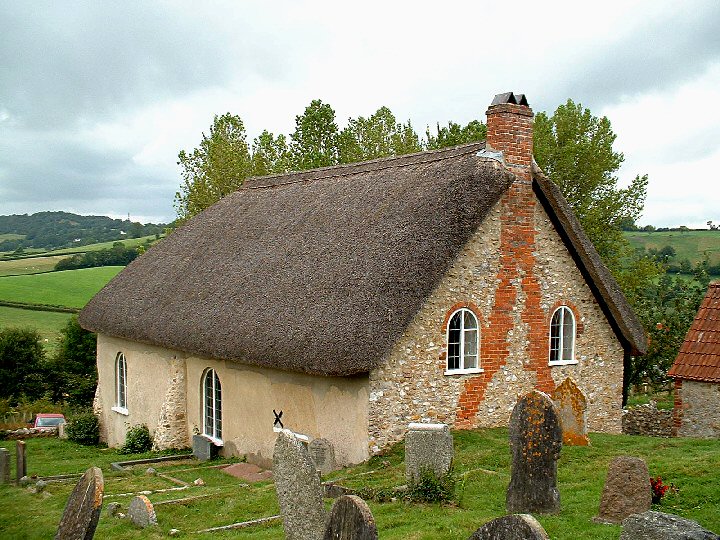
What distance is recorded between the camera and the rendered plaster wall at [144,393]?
2055 centimetres

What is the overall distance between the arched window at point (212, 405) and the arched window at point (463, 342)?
655 centimetres

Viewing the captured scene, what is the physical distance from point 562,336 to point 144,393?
39.6 feet

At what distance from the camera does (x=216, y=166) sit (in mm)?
35438

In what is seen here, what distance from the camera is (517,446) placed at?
10047mm

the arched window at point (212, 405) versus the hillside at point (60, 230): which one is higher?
the hillside at point (60, 230)

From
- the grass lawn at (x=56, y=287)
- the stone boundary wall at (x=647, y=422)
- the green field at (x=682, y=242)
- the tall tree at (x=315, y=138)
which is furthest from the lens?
the green field at (x=682, y=242)

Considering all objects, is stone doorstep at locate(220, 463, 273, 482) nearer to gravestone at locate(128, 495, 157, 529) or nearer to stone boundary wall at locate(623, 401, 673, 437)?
gravestone at locate(128, 495, 157, 529)

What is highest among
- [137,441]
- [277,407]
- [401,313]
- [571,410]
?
[401,313]

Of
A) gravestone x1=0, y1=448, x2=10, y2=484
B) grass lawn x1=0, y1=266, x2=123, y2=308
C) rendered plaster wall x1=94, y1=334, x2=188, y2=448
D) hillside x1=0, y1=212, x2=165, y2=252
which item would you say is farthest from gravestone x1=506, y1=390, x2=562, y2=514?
hillside x1=0, y1=212, x2=165, y2=252

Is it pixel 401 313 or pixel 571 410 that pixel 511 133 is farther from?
pixel 571 410

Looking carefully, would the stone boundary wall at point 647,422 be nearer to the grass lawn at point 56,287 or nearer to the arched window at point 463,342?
the arched window at point 463,342

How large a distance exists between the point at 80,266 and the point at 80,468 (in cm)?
4483

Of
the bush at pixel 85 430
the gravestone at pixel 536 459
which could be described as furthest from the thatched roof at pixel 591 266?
the bush at pixel 85 430

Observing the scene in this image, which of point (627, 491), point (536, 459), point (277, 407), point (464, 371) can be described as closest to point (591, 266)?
point (464, 371)
